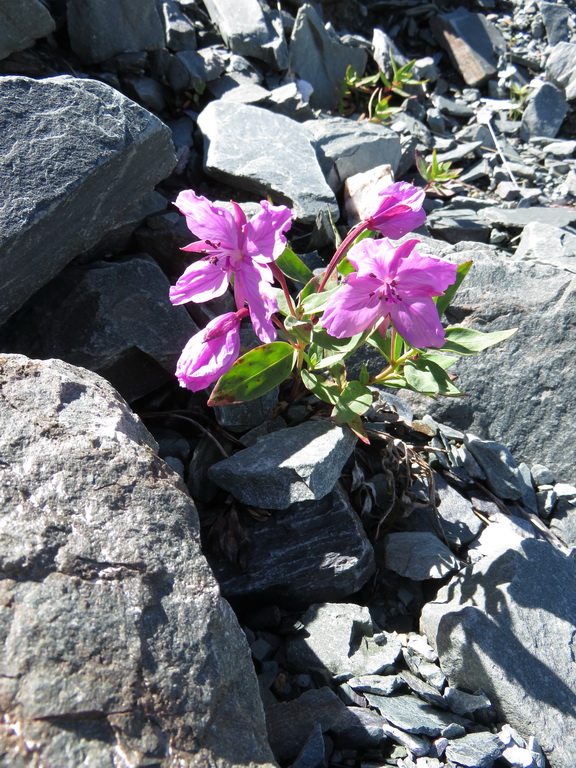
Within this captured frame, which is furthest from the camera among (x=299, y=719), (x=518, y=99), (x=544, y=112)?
(x=518, y=99)

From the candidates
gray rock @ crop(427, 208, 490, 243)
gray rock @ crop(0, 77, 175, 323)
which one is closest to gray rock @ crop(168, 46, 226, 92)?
gray rock @ crop(0, 77, 175, 323)

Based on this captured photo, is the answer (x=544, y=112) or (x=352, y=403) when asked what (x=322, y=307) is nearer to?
(x=352, y=403)

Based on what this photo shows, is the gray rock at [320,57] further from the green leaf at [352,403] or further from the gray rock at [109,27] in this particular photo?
the green leaf at [352,403]

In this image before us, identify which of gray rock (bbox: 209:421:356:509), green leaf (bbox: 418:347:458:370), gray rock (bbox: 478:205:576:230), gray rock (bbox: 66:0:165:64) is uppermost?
gray rock (bbox: 66:0:165:64)

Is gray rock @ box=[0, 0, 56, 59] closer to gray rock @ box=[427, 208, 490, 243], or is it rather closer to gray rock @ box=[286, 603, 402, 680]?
gray rock @ box=[427, 208, 490, 243]

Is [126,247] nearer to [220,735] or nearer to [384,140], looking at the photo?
[384,140]

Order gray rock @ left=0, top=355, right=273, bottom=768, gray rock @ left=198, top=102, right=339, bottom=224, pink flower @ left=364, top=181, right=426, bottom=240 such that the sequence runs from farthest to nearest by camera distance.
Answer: gray rock @ left=198, top=102, right=339, bottom=224 < pink flower @ left=364, top=181, right=426, bottom=240 < gray rock @ left=0, top=355, right=273, bottom=768

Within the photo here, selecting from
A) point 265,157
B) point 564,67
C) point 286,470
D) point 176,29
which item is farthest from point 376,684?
point 564,67
